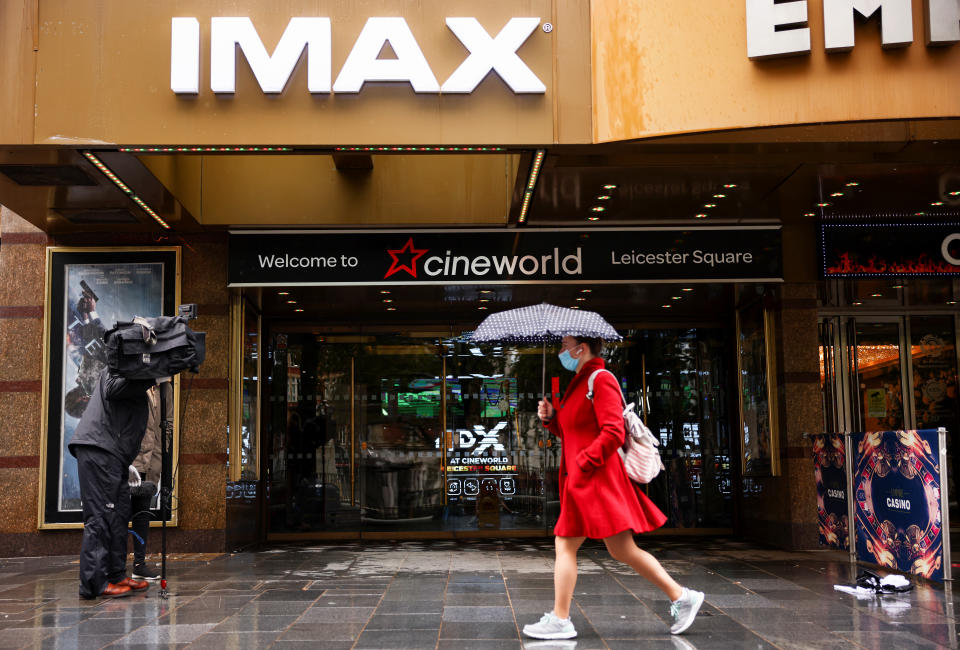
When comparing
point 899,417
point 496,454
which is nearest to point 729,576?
point 496,454

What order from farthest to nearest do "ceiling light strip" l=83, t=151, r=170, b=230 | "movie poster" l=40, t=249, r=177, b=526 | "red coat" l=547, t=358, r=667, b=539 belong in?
"movie poster" l=40, t=249, r=177, b=526, "ceiling light strip" l=83, t=151, r=170, b=230, "red coat" l=547, t=358, r=667, b=539

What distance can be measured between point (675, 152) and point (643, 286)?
10.1 feet

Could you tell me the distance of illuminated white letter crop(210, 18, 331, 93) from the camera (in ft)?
23.9

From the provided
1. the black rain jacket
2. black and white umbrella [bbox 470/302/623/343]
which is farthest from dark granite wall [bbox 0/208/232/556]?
black and white umbrella [bbox 470/302/623/343]

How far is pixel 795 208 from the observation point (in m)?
9.70

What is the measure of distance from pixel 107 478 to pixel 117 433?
0.37 meters

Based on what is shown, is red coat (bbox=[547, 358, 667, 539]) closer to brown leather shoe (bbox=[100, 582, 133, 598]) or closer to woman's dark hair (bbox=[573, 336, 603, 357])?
woman's dark hair (bbox=[573, 336, 603, 357])

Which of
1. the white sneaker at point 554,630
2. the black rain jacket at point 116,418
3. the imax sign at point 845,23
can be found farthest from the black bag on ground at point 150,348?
the imax sign at point 845,23

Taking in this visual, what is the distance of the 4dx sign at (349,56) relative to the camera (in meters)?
7.27

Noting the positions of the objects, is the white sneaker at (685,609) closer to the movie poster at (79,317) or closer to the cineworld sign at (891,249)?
the cineworld sign at (891,249)

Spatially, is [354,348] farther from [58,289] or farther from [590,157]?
[590,157]

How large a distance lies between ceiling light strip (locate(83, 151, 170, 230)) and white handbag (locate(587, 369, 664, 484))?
182 inches

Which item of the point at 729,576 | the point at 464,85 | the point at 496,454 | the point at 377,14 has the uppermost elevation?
the point at 377,14

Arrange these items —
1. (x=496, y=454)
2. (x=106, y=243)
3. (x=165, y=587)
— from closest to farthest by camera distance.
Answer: (x=165, y=587) < (x=106, y=243) < (x=496, y=454)
